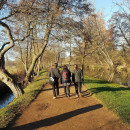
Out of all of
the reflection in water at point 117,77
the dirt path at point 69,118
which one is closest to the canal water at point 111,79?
the reflection in water at point 117,77

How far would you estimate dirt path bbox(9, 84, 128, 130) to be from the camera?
3.75 meters

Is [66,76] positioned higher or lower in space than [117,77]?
higher

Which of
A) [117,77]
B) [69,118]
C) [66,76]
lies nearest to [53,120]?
[69,118]

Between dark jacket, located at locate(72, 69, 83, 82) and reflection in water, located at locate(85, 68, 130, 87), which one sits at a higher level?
dark jacket, located at locate(72, 69, 83, 82)

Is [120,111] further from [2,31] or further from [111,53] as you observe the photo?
[111,53]

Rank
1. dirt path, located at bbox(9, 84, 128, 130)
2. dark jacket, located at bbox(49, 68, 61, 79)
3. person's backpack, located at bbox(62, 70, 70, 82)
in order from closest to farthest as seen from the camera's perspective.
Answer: dirt path, located at bbox(9, 84, 128, 130) < person's backpack, located at bbox(62, 70, 70, 82) < dark jacket, located at bbox(49, 68, 61, 79)

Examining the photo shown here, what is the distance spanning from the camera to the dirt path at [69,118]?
3.75 m

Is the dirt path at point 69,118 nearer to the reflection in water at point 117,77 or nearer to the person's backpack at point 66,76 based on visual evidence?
the person's backpack at point 66,76

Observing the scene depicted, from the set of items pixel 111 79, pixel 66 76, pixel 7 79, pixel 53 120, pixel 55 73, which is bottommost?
pixel 111 79

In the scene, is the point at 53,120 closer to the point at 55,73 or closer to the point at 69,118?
the point at 69,118

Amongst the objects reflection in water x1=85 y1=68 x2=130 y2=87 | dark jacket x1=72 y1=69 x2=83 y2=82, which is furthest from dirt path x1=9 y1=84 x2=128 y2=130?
reflection in water x1=85 y1=68 x2=130 y2=87

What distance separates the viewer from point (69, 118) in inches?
168

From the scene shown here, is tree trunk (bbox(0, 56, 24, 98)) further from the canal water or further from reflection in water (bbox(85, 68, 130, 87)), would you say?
reflection in water (bbox(85, 68, 130, 87))

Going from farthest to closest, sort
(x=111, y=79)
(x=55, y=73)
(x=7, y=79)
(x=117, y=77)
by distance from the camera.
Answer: (x=117, y=77), (x=111, y=79), (x=7, y=79), (x=55, y=73)
